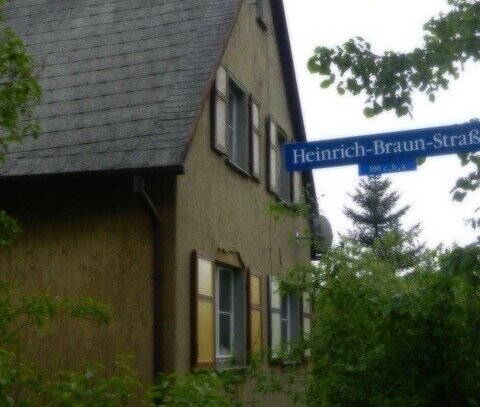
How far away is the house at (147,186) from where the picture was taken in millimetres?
9234

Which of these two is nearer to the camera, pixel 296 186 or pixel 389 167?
pixel 389 167

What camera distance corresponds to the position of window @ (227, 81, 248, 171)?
12.3 m

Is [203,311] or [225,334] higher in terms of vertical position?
[203,311]

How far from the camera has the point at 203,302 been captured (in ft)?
32.4

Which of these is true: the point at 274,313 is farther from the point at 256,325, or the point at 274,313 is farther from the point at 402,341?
the point at 402,341

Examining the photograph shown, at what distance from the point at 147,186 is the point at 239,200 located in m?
2.45

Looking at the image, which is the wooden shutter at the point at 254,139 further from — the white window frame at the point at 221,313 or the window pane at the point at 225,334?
the window pane at the point at 225,334

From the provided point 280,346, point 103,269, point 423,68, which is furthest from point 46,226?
point 423,68

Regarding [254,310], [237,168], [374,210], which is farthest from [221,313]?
[374,210]

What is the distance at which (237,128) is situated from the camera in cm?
1258

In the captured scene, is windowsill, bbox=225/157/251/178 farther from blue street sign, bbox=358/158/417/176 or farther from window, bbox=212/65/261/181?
blue street sign, bbox=358/158/417/176

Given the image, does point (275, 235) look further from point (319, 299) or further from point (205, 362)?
point (319, 299)

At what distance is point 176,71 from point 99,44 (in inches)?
65.9

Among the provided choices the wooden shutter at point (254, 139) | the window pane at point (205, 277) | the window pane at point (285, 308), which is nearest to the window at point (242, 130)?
the wooden shutter at point (254, 139)
